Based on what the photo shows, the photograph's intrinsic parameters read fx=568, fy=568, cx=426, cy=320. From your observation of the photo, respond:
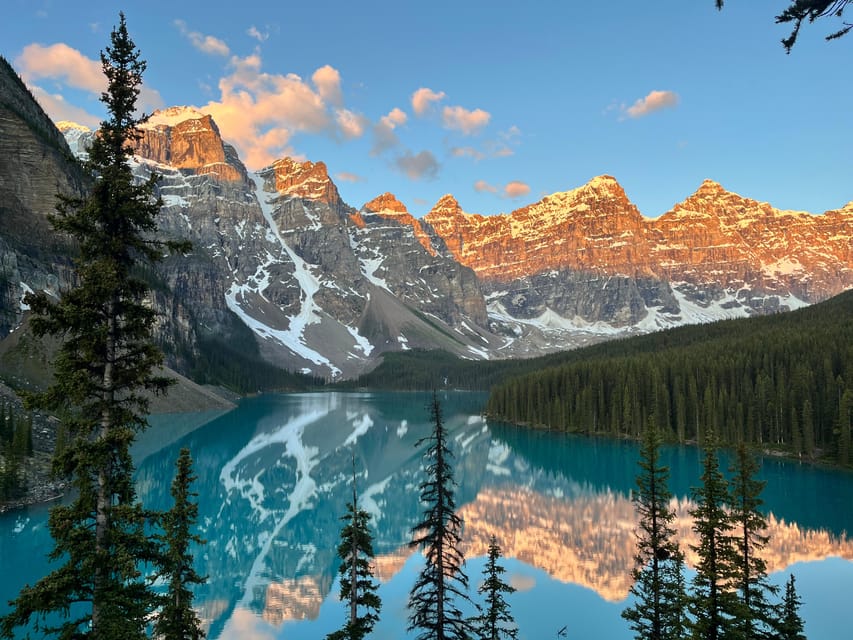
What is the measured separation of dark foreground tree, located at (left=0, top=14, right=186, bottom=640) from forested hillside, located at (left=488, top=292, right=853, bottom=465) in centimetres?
6969

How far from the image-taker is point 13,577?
34.7m

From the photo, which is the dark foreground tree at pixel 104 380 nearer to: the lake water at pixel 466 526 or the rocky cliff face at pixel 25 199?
the lake water at pixel 466 526

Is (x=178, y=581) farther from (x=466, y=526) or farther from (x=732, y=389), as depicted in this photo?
(x=732, y=389)

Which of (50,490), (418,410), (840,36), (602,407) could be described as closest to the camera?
(840,36)

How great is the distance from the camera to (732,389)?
303 ft

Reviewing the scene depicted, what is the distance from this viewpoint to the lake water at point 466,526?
32969 mm

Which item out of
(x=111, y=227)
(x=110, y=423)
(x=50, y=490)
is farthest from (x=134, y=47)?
(x=50, y=490)

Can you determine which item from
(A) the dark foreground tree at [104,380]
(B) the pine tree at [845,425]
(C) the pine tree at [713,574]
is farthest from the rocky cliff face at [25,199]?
(B) the pine tree at [845,425]

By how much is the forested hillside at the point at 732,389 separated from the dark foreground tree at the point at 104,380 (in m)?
69.7

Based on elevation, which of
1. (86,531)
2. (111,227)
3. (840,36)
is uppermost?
(840,36)

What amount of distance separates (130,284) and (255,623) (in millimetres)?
25198

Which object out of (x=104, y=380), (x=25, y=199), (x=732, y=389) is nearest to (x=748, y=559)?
(x=104, y=380)

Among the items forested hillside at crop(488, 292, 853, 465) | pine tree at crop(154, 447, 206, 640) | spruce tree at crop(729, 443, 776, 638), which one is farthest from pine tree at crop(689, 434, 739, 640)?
forested hillside at crop(488, 292, 853, 465)

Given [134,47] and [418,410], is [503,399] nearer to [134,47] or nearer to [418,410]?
[418,410]
